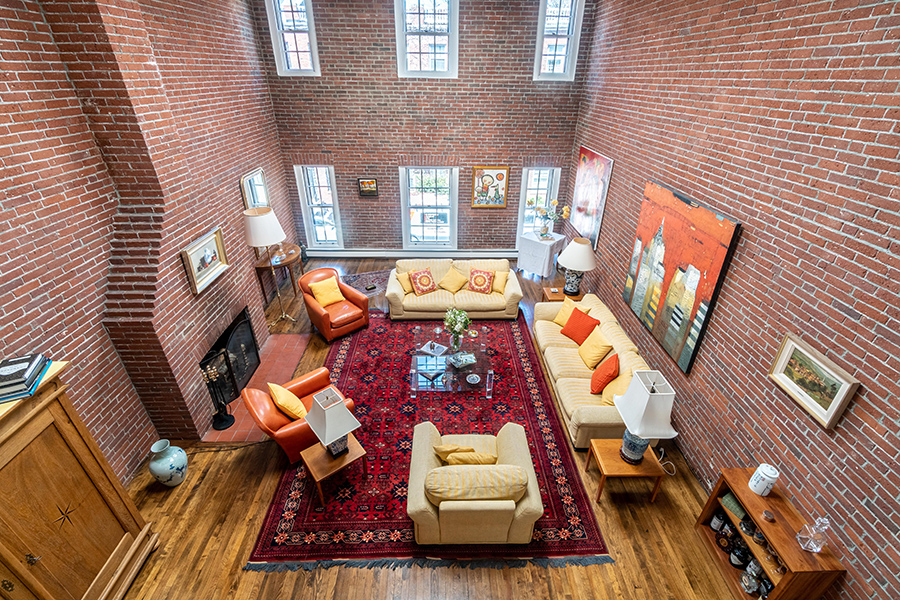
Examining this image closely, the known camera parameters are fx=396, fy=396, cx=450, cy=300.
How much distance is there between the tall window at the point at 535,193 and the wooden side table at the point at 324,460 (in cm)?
589

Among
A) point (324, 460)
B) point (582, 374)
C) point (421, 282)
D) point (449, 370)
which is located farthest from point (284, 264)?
point (582, 374)

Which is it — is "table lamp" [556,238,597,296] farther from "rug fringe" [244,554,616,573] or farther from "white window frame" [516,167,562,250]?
"rug fringe" [244,554,616,573]

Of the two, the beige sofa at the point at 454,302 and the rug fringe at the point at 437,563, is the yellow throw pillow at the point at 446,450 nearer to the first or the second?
the rug fringe at the point at 437,563

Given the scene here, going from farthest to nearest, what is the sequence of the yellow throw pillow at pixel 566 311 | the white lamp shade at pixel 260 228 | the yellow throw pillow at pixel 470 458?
the yellow throw pillow at pixel 566 311
the white lamp shade at pixel 260 228
the yellow throw pillow at pixel 470 458

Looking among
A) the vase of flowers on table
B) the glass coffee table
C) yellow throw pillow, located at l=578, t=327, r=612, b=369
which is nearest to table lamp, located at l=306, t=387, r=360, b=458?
the glass coffee table

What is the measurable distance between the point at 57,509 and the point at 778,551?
465cm

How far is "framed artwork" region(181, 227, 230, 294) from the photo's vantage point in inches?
165

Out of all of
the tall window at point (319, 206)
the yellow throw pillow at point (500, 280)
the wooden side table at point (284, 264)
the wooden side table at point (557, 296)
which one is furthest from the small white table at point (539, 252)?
the wooden side table at point (284, 264)

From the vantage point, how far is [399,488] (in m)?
3.83

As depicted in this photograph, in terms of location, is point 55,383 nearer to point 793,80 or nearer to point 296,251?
point 296,251

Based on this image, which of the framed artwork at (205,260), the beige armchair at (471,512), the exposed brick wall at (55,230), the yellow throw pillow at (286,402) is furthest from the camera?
the framed artwork at (205,260)

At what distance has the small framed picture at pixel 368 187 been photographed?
7.77m

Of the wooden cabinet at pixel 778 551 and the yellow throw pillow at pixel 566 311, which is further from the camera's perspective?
the yellow throw pillow at pixel 566 311

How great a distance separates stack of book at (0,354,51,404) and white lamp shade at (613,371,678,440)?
13.1 ft
